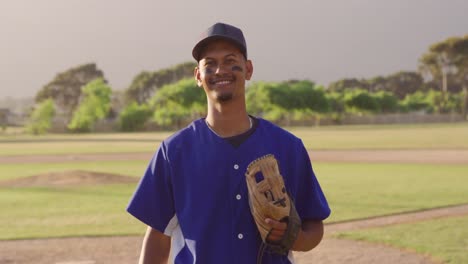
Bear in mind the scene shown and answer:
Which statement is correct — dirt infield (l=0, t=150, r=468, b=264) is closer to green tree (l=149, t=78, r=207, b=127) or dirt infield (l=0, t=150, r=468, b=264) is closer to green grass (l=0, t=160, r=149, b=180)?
green grass (l=0, t=160, r=149, b=180)

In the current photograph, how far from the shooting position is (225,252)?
285cm

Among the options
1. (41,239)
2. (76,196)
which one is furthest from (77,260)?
(76,196)

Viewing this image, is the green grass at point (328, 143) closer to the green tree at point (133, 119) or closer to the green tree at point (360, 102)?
the green tree at point (133, 119)

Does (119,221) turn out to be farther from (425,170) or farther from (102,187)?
(425,170)

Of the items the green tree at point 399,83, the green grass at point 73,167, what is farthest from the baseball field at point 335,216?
the green tree at point 399,83

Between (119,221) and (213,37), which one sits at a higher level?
(213,37)

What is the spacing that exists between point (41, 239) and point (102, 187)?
7.80 metres

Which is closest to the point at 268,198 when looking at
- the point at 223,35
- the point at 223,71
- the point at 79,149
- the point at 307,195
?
the point at 307,195

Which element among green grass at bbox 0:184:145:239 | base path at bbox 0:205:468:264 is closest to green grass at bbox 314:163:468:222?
base path at bbox 0:205:468:264

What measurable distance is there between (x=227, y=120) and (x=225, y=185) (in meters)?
0.31

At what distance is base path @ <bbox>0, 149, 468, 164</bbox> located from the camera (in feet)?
92.5

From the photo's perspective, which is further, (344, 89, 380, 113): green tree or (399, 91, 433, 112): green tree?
(399, 91, 433, 112): green tree

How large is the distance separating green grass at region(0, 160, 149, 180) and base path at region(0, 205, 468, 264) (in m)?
13.3

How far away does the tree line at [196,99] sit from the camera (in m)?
103
